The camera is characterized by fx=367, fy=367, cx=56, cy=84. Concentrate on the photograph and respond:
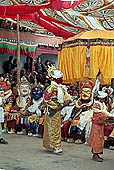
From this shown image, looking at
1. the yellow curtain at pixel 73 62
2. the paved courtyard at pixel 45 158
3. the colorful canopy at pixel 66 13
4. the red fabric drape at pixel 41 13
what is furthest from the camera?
the yellow curtain at pixel 73 62

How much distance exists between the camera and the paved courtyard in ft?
20.8

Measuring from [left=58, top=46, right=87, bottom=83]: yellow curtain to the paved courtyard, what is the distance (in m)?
1.77

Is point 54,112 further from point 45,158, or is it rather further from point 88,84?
point 88,84

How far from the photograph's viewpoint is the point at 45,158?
6977 millimetres

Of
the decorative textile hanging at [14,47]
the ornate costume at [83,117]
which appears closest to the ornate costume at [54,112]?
the ornate costume at [83,117]

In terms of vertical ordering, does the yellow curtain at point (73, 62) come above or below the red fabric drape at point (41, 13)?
below

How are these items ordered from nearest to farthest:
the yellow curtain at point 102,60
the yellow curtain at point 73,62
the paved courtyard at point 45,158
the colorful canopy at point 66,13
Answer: the paved courtyard at point 45,158 < the colorful canopy at point 66,13 < the yellow curtain at point 102,60 < the yellow curtain at point 73,62

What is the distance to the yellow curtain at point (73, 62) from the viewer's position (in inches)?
359

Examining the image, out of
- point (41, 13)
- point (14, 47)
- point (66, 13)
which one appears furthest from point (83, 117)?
point (14, 47)

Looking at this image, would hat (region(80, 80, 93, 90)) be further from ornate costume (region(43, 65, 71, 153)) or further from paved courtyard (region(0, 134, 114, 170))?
paved courtyard (region(0, 134, 114, 170))

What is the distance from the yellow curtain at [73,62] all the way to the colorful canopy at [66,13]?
102cm

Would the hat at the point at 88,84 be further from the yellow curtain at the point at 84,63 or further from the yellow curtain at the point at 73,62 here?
the yellow curtain at the point at 73,62

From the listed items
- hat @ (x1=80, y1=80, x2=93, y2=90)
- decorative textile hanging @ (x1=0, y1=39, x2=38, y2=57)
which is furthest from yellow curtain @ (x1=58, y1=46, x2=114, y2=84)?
decorative textile hanging @ (x1=0, y1=39, x2=38, y2=57)

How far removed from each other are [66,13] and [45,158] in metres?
4.53
